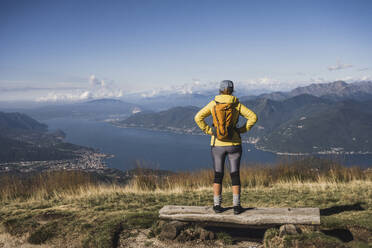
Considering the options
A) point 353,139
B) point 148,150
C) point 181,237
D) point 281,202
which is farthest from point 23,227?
point 353,139

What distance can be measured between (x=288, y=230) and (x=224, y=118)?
2.16 m

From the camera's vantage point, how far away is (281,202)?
22.7ft

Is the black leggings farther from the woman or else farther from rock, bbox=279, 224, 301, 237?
rock, bbox=279, 224, 301, 237

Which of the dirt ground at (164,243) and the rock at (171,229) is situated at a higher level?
the rock at (171,229)

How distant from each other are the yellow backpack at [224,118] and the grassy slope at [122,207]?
2.39 metres

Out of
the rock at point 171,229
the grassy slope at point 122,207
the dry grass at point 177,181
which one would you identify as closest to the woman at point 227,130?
the rock at point 171,229

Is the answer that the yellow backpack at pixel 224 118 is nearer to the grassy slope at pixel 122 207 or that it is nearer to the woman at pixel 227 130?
the woman at pixel 227 130

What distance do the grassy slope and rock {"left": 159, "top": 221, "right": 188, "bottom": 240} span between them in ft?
2.36

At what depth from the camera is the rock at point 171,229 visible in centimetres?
469

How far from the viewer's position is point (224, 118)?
4.83m

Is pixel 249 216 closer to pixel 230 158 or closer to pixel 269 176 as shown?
pixel 230 158

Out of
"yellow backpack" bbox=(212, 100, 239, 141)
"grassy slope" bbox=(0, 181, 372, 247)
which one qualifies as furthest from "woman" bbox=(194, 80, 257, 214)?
"grassy slope" bbox=(0, 181, 372, 247)

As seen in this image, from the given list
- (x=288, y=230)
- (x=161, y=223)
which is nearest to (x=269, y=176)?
(x=288, y=230)

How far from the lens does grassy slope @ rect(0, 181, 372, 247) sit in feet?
16.9
